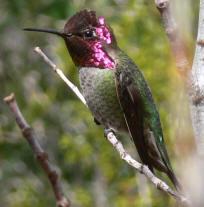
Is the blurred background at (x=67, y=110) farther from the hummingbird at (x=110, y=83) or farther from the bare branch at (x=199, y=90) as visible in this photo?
the bare branch at (x=199, y=90)

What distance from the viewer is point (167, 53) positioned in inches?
168

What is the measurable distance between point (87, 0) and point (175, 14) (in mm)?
4426

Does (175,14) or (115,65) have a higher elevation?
(175,14)

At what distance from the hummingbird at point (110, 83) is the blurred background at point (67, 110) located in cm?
87

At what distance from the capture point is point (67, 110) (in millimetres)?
5746

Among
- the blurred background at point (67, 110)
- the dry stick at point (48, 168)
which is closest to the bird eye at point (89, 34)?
the blurred background at point (67, 110)

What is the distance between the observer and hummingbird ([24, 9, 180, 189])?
2.88 m

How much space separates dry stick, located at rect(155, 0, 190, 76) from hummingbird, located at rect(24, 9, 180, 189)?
1713 mm

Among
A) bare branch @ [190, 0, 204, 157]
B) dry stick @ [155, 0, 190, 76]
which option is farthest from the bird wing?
dry stick @ [155, 0, 190, 76]

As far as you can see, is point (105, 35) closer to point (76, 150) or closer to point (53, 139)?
point (76, 150)

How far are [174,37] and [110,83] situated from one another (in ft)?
6.35

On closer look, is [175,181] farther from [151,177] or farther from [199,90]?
[199,90]

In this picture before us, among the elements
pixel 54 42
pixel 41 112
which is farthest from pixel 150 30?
pixel 54 42

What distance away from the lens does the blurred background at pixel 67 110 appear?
14.3 ft
